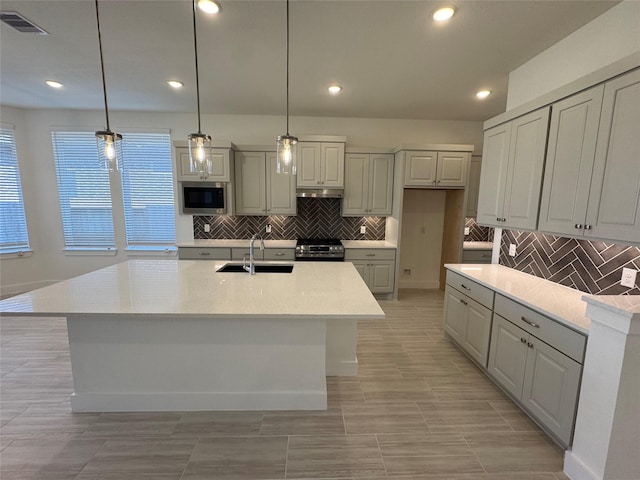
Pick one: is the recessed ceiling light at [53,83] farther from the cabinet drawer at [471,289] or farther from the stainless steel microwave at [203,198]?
the cabinet drawer at [471,289]

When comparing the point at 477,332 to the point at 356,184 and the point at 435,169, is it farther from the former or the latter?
the point at 356,184

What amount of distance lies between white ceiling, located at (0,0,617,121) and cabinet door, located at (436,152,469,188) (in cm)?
69

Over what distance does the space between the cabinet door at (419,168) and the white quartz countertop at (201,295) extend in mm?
2240

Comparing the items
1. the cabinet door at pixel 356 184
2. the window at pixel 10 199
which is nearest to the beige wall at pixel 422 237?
the cabinet door at pixel 356 184

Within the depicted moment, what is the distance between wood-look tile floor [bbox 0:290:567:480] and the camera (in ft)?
5.24

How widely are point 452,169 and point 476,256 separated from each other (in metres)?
1.45

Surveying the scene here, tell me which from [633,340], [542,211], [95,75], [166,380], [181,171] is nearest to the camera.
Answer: [633,340]

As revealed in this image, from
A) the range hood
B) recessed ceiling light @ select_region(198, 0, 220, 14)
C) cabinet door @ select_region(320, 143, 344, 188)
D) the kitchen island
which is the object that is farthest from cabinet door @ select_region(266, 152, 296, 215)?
the kitchen island

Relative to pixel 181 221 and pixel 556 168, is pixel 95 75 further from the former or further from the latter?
pixel 556 168

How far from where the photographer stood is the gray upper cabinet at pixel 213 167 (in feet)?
13.4

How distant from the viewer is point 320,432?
1.86 meters

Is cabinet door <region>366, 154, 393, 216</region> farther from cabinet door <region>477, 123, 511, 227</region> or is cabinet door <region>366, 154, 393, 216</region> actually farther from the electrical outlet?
the electrical outlet

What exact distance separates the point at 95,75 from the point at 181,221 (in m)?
2.23

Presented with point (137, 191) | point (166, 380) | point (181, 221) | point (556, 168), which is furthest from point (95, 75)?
point (556, 168)
